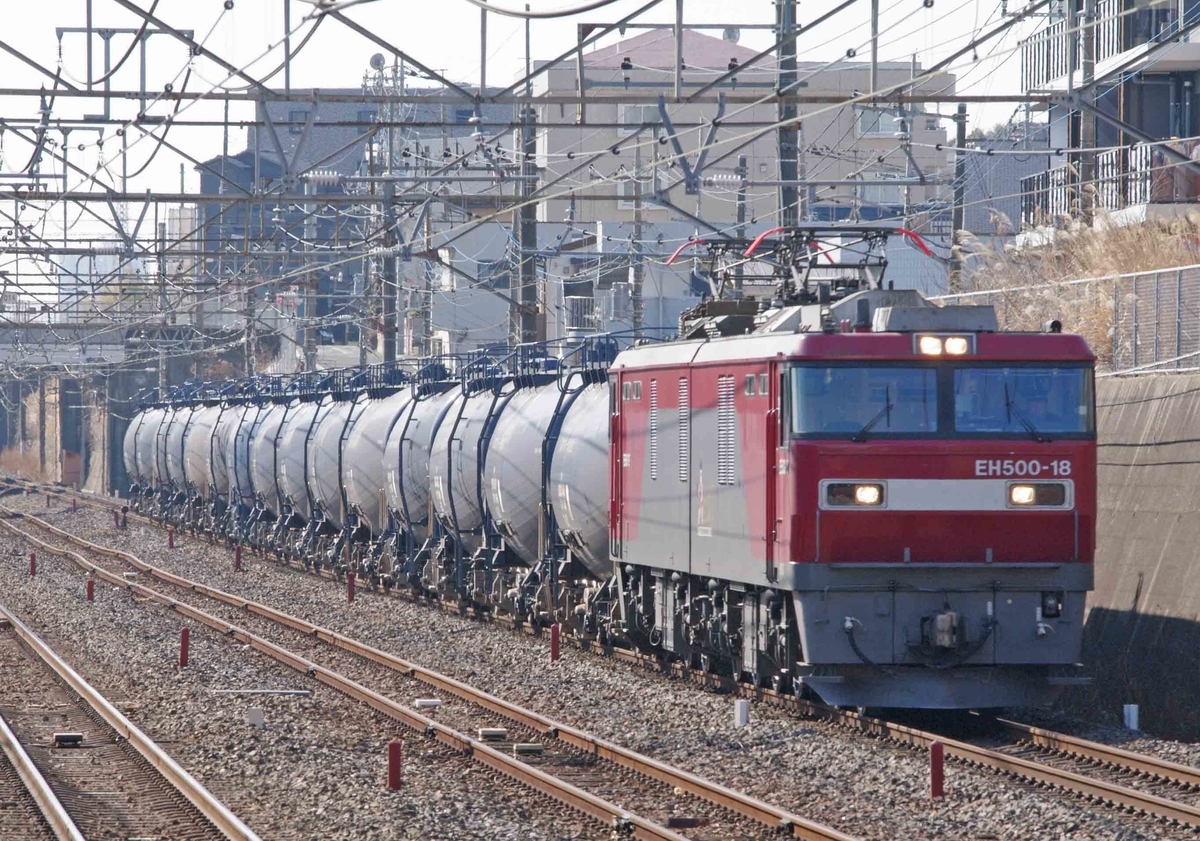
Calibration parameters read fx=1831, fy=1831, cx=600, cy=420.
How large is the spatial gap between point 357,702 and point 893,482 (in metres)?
6.00

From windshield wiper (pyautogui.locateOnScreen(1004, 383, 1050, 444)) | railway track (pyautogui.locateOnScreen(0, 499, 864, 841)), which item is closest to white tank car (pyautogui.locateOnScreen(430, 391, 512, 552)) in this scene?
railway track (pyautogui.locateOnScreen(0, 499, 864, 841))

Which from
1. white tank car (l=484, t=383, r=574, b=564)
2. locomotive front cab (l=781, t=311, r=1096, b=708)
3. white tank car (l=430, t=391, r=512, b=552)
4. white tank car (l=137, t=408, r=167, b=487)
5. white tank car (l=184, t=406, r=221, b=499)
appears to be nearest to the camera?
locomotive front cab (l=781, t=311, r=1096, b=708)

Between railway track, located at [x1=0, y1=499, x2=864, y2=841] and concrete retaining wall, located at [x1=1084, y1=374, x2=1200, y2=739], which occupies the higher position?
concrete retaining wall, located at [x1=1084, y1=374, x2=1200, y2=739]

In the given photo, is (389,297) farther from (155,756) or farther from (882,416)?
(882,416)

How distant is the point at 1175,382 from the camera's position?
18.6m

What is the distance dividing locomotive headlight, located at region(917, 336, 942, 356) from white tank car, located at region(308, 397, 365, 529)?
19.8 m

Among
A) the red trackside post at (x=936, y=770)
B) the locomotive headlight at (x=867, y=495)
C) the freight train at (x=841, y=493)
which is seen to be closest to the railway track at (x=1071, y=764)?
the red trackside post at (x=936, y=770)

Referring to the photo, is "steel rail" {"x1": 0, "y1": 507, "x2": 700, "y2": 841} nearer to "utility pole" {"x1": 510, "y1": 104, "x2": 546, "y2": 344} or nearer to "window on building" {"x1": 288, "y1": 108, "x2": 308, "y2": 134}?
"window on building" {"x1": 288, "y1": 108, "x2": 308, "y2": 134}

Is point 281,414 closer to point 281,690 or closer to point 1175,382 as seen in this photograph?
point 281,690

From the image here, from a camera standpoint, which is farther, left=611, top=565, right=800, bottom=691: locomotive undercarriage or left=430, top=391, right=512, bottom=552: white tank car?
left=430, top=391, right=512, bottom=552: white tank car

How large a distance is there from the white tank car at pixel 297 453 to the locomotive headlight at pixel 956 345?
2287cm

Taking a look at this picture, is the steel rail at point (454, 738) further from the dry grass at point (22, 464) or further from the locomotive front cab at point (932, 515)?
the dry grass at point (22, 464)

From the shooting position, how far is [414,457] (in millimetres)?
28203

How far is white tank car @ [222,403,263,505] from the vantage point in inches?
1667
